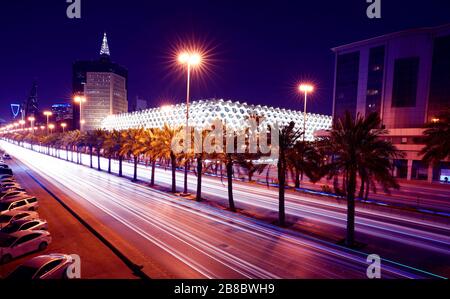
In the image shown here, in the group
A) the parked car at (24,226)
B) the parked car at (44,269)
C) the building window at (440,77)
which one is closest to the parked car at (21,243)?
the parked car at (24,226)

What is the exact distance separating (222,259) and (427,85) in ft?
167

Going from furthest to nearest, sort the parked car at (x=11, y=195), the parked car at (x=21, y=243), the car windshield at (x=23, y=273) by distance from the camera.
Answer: the parked car at (x=11, y=195) < the parked car at (x=21, y=243) < the car windshield at (x=23, y=273)

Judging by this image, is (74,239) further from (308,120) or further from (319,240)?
(308,120)

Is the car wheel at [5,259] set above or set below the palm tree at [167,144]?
below

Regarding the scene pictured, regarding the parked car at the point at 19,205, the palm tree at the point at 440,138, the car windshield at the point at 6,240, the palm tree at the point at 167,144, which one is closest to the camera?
the car windshield at the point at 6,240

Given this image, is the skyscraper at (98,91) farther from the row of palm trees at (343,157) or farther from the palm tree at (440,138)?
the palm tree at (440,138)

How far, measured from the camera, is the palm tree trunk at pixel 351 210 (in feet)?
45.2

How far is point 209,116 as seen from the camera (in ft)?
285

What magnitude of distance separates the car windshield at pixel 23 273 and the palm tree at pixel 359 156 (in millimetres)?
13717

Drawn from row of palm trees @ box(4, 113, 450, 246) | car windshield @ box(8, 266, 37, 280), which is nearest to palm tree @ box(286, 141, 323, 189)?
row of palm trees @ box(4, 113, 450, 246)

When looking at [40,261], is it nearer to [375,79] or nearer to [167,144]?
[167,144]

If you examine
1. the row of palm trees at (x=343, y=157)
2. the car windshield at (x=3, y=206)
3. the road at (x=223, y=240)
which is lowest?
the road at (x=223, y=240)

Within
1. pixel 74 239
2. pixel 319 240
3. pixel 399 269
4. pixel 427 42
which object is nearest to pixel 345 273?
pixel 399 269

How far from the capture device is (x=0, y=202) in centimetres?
1869
